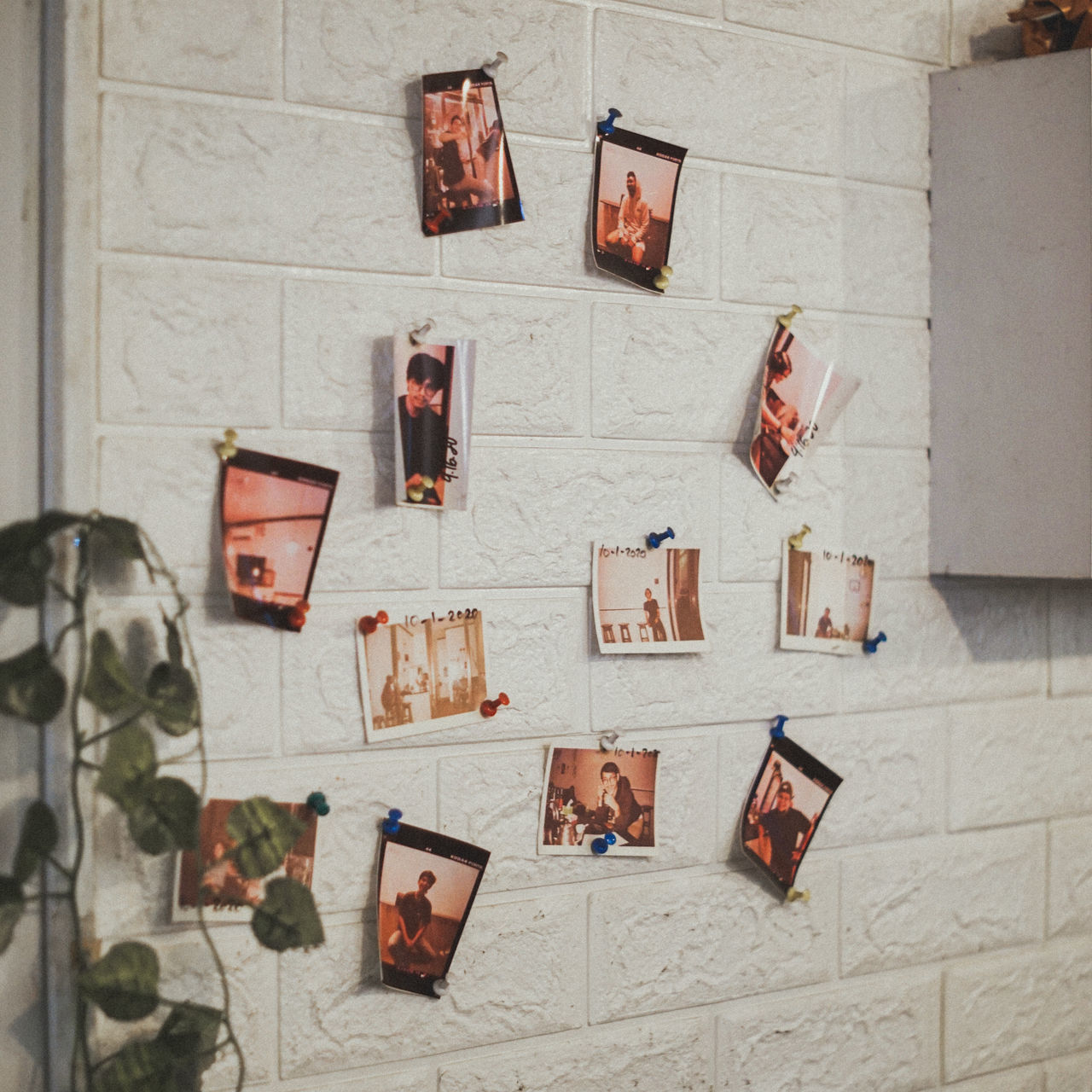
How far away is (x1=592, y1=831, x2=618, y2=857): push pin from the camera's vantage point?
986 mm

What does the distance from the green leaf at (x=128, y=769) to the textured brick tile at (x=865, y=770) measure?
58 cm

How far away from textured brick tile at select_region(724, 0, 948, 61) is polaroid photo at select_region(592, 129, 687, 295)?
7.3 inches

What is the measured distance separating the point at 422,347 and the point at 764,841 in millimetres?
625

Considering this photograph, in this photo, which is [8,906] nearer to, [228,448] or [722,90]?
[228,448]

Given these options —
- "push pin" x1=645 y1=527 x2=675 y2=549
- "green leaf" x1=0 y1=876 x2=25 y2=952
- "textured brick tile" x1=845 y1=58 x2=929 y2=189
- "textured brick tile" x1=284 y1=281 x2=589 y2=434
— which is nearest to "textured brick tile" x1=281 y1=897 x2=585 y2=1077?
"green leaf" x1=0 y1=876 x2=25 y2=952

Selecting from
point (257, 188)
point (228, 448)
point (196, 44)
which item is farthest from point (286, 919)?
point (196, 44)

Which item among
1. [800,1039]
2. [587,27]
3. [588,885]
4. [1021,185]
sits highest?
[587,27]

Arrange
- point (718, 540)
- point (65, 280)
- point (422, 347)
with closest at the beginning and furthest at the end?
point (65, 280) < point (422, 347) < point (718, 540)

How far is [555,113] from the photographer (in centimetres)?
97

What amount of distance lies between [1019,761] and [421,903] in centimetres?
75

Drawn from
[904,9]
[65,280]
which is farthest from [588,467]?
[904,9]

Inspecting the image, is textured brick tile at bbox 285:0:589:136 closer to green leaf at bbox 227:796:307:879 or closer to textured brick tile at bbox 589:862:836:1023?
green leaf at bbox 227:796:307:879

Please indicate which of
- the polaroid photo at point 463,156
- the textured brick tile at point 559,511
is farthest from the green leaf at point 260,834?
the polaroid photo at point 463,156

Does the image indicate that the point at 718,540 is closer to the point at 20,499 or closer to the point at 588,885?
the point at 588,885
